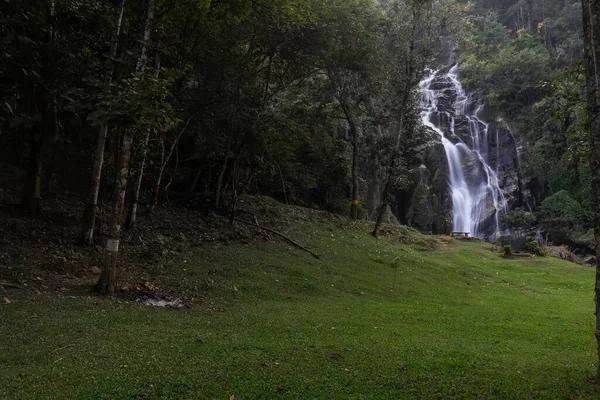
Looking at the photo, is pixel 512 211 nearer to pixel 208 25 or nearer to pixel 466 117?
pixel 466 117

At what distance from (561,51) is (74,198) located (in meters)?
54.5

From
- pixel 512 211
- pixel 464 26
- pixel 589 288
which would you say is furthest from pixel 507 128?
pixel 589 288

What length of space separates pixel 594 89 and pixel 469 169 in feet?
122

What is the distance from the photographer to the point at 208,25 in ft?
44.9

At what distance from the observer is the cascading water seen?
38.2m

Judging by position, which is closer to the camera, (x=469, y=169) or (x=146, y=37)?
(x=146, y=37)

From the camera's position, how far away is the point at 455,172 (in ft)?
132

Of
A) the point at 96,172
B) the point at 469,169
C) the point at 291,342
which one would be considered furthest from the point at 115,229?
the point at 469,169

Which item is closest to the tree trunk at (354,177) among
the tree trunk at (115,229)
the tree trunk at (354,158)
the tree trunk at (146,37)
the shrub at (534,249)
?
the tree trunk at (354,158)

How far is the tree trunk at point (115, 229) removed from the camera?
28.5 ft

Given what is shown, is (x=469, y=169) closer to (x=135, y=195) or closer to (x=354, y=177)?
(x=354, y=177)

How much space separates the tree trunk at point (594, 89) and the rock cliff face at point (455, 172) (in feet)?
88.4

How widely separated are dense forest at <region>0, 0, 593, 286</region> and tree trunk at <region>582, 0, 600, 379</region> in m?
2.15

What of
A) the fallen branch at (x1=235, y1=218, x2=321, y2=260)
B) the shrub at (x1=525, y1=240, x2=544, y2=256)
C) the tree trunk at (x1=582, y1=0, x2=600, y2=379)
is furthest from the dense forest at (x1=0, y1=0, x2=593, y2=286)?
the shrub at (x1=525, y1=240, x2=544, y2=256)
